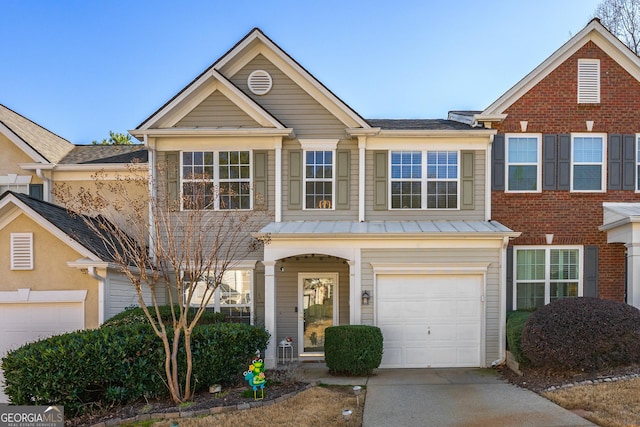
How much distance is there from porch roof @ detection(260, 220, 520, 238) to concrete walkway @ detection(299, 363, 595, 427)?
123 inches

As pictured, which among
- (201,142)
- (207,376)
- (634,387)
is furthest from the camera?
(201,142)

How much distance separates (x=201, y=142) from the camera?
1349 cm

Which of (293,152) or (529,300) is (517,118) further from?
(293,152)

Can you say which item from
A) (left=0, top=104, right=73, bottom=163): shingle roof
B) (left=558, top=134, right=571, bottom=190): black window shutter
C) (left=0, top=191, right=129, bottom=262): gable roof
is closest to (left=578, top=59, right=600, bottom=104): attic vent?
(left=558, top=134, right=571, bottom=190): black window shutter

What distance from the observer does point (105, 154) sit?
15844 mm

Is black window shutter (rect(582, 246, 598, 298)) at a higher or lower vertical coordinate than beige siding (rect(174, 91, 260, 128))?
lower

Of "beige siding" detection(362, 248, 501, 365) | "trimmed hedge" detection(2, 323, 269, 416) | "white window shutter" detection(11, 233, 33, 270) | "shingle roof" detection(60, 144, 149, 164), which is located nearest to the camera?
"trimmed hedge" detection(2, 323, 269, 416)

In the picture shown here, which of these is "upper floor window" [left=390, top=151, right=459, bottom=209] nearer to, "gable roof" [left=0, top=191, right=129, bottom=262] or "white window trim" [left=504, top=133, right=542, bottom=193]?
"white window trim" [left=504, top=133, right=542, bottom=193]

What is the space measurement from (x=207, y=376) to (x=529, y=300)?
342 inches

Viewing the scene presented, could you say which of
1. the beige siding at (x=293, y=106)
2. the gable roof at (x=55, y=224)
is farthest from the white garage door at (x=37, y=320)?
the beige siding at (x=293, y=106)

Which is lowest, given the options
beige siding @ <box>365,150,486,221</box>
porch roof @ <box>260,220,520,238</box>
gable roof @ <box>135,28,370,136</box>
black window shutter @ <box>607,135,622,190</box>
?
porch roof @ <box>260,220,520,238</box>

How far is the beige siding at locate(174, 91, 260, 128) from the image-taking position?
44.1 feet

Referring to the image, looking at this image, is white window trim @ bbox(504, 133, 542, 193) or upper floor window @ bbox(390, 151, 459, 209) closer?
upper floor window @ bbox(390, 151, 459, 209)

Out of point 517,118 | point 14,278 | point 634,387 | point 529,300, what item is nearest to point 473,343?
point 529,300
